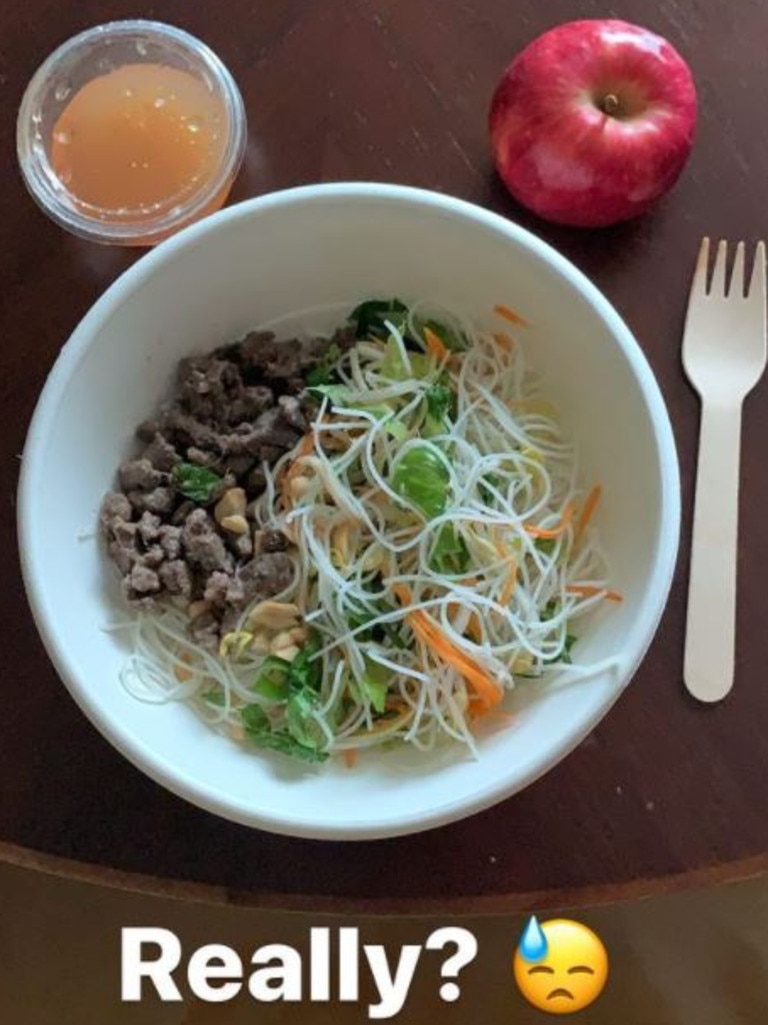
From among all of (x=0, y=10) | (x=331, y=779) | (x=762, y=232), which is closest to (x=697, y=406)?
(x=762, y=232)

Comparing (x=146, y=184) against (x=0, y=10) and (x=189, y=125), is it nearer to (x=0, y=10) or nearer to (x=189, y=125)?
(x=189, y=125)

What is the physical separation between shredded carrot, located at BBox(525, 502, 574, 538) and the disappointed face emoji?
0.31 meters

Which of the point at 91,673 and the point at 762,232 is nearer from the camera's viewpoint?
the point at 91,673

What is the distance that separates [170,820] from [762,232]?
616 millimetres

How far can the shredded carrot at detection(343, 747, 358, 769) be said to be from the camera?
807mm

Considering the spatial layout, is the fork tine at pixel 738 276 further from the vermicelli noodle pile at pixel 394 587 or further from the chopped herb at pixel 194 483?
the chopped herb at pixel 194 483

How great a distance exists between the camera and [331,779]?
2.60 ft

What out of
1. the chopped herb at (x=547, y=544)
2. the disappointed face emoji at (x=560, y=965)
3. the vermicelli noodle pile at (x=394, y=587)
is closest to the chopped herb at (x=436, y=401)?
the vermicelli noodle pile at (x=394, y=587)

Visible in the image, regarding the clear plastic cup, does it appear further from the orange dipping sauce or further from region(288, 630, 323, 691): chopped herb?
region(288, 630, 323, 691): chopped herb

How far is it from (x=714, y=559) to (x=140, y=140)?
1.76 ft

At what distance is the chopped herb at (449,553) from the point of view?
0.81 m

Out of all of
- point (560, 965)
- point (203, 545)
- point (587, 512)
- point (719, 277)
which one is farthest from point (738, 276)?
point (560, 965)

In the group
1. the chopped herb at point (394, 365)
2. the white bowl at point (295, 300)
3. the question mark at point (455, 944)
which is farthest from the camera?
the question mark at point (455, 944)

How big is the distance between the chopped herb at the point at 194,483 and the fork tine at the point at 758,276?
422mm
